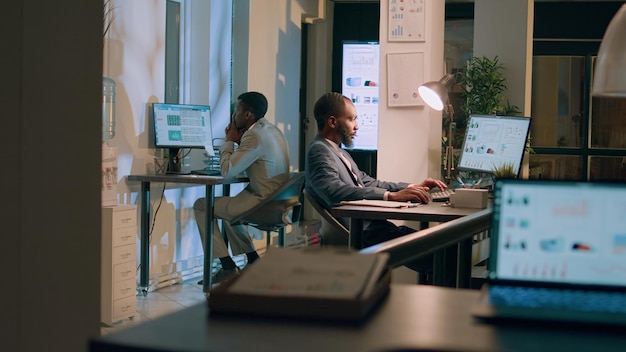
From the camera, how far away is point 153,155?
657 centimetres

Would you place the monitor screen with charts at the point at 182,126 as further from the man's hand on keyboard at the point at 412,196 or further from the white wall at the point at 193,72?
the man's hand on keyboard at the point at 412,196

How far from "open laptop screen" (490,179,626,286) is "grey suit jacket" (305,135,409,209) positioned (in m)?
3.34

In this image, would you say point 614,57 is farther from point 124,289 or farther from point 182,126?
point 182,126

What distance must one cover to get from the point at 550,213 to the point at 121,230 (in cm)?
415

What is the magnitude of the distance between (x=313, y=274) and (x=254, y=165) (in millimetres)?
5183

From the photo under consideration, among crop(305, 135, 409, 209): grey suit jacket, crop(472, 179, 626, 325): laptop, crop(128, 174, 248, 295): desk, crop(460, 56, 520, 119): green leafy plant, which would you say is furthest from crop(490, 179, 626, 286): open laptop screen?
crop(460, 56, 520, 119): green leafy plant

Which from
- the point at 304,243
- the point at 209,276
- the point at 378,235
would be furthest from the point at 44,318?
the point at 304,243

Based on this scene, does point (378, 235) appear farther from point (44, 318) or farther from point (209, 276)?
point (44, 318)

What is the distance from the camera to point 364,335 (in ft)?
3.87

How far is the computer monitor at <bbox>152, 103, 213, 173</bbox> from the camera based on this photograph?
6.45 m

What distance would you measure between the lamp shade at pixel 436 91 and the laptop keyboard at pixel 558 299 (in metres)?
4.06

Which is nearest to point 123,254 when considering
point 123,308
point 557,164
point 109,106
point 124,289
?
point 124,289

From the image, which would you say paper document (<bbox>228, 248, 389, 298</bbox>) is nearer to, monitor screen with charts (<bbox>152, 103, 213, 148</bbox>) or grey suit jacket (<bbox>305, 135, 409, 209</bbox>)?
grey suit jacket (<bbox>305, 135, 409, 209</bbox>)

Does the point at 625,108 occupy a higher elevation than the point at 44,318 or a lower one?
higher
